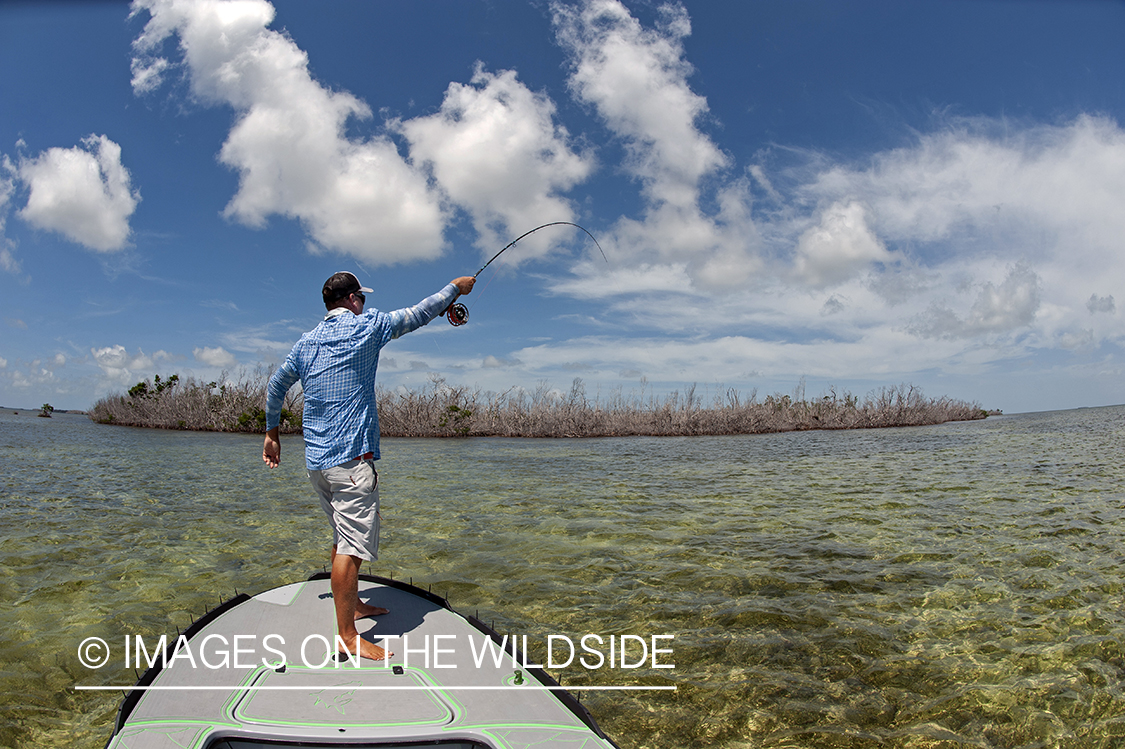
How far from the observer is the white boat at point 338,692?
8.49 feet

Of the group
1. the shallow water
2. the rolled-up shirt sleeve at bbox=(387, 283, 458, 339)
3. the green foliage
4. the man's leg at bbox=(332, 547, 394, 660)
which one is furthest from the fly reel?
the green foliage

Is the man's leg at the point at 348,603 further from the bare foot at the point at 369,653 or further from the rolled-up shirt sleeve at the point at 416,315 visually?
the rolled-up shirt sleeve at the point at 416,315

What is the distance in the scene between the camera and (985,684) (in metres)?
3.76

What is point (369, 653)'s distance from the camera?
3436mm

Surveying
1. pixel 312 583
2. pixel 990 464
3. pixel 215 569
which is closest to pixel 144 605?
pixel 215 569

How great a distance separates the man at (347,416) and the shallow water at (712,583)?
5.29ft

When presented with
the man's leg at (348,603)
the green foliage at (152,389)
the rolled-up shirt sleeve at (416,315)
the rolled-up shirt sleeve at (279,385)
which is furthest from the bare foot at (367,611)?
the green foliage at (152,389)

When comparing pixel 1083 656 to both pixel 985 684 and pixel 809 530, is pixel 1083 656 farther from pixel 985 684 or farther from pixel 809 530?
pixel 809 530

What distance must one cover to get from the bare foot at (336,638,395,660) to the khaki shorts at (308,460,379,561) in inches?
21.4

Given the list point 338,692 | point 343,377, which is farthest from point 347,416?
point 338,692

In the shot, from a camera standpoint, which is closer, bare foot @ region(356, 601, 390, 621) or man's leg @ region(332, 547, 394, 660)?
man's leg @ region(332, 547, 394, 660)

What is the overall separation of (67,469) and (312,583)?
15287 millimetres

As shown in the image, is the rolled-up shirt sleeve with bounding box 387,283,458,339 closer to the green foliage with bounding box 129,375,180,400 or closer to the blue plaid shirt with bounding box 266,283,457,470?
the blue plaid shirt with bounding box 266,283,457,470

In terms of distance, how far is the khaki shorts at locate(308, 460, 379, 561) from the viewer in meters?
3.78
